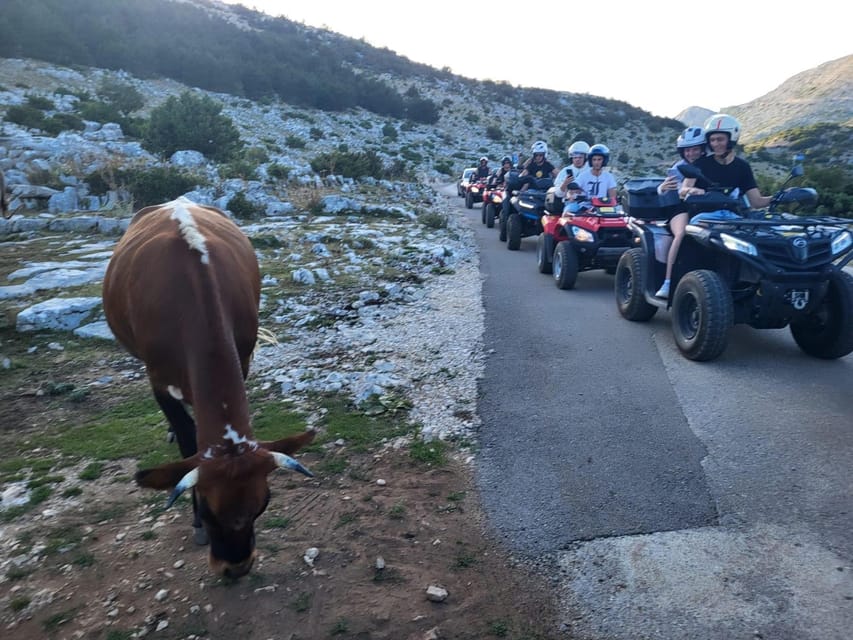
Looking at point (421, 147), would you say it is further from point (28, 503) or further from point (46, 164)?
point (28, 503)

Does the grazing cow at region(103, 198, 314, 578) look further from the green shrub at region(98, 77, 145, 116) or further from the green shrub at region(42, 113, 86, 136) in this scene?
the green shrub at region(98, 77, 145, 116)

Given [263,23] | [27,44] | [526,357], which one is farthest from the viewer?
[263,23]

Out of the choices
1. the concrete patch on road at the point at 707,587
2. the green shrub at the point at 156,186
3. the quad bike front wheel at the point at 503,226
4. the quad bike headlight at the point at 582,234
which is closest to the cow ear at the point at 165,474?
the concrete patch on road at the point at 707,587

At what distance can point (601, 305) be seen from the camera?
8547mm

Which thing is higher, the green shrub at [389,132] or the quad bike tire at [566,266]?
the green shrub at [389,132]

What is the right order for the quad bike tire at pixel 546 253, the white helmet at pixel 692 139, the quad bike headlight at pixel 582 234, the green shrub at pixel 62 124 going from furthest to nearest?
the green shrub at pixel 62 124 → the quad bike tire at pixel 546 253 → the quad bike headlight at pixel 582 234 → the white helmet at pixel 692 139

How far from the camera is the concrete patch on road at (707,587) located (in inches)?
110

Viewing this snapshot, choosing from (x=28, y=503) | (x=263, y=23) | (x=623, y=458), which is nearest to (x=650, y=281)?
(x=623, y=458)

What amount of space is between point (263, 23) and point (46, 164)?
160 ft

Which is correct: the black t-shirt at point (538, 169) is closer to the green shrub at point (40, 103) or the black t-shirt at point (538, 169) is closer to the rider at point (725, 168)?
the rider at point (725, 168)

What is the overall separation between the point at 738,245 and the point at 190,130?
67.2ft

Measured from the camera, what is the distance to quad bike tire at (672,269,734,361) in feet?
18.6

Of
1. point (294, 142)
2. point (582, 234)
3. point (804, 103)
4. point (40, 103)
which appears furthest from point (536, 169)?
point (804, 103)

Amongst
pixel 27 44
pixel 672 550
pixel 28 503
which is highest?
pixel 27 44
